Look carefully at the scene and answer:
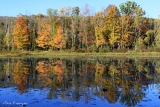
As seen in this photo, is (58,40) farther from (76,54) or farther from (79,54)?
(79,54)

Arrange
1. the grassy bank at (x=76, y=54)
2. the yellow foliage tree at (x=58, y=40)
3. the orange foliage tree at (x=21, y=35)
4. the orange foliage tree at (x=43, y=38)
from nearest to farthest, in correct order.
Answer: the grassy bank at (x=76, y=54) → the orange foliage tree at (x=21, y=35) → the yellow foliage tree at (x=58, y=40) → the orange foliage tree at (x=43, y=38)

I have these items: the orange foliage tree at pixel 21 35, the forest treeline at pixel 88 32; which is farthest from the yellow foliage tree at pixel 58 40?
the orange foliage tree at pixel 21 35

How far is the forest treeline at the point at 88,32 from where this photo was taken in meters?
66.3

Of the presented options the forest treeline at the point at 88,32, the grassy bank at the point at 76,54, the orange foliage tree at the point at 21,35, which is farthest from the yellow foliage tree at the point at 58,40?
the orange foliage tree at the point at 21,35

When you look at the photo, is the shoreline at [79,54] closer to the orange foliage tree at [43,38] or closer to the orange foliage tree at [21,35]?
the orange foliage tree at [21,35]

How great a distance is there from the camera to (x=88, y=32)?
6900 centimetres

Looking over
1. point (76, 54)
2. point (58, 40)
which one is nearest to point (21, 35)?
point (58, 40)

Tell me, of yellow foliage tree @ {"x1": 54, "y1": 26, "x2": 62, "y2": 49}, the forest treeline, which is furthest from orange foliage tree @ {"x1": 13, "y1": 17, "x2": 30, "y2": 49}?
yellow foliage tree @ {"x1": 54, "y1": 26, "x2": 62, "y2": 49}

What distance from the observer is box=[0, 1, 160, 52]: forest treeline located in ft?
218

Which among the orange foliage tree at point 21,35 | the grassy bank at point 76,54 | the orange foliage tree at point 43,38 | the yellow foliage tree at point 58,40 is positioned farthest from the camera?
the orange foliage tree at point 43,38

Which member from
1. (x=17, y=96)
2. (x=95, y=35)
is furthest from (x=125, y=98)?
(x=95, y=35)

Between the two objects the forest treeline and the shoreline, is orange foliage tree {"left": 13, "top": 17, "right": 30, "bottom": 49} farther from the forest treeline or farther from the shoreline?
the shoreline

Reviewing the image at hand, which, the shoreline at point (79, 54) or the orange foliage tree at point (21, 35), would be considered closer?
the shoreline at point (79, 54)

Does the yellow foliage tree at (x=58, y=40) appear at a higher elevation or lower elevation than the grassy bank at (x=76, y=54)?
higher
